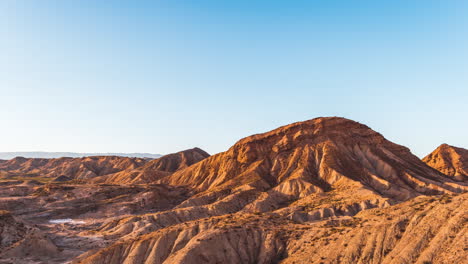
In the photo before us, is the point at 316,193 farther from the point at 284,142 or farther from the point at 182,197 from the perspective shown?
the point at 182,197

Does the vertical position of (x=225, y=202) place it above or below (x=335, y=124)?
below

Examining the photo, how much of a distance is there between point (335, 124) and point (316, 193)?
32.5m

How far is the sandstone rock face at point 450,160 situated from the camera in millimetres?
127062

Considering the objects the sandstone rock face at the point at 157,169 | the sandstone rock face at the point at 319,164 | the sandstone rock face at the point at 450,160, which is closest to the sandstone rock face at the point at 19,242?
the sandstone rock face at the point at 319,164

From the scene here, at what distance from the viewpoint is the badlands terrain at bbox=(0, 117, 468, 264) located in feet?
103

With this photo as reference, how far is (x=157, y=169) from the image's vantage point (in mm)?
172500

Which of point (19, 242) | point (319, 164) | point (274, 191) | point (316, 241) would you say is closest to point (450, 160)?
point (319, 164)

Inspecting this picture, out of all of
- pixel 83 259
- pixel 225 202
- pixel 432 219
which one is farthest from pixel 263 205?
pixel 432 219

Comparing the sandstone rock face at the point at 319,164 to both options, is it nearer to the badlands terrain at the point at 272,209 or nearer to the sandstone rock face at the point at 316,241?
the badlands terrain at the point at 272,209

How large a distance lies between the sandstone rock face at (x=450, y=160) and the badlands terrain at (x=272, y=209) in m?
0.68

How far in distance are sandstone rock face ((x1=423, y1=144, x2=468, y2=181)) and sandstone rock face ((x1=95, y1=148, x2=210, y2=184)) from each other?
108m

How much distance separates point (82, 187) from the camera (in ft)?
363

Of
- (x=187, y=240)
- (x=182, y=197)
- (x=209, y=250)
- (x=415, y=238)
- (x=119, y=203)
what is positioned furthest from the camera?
(x=182, y=197)

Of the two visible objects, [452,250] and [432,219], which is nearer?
[452,250]
